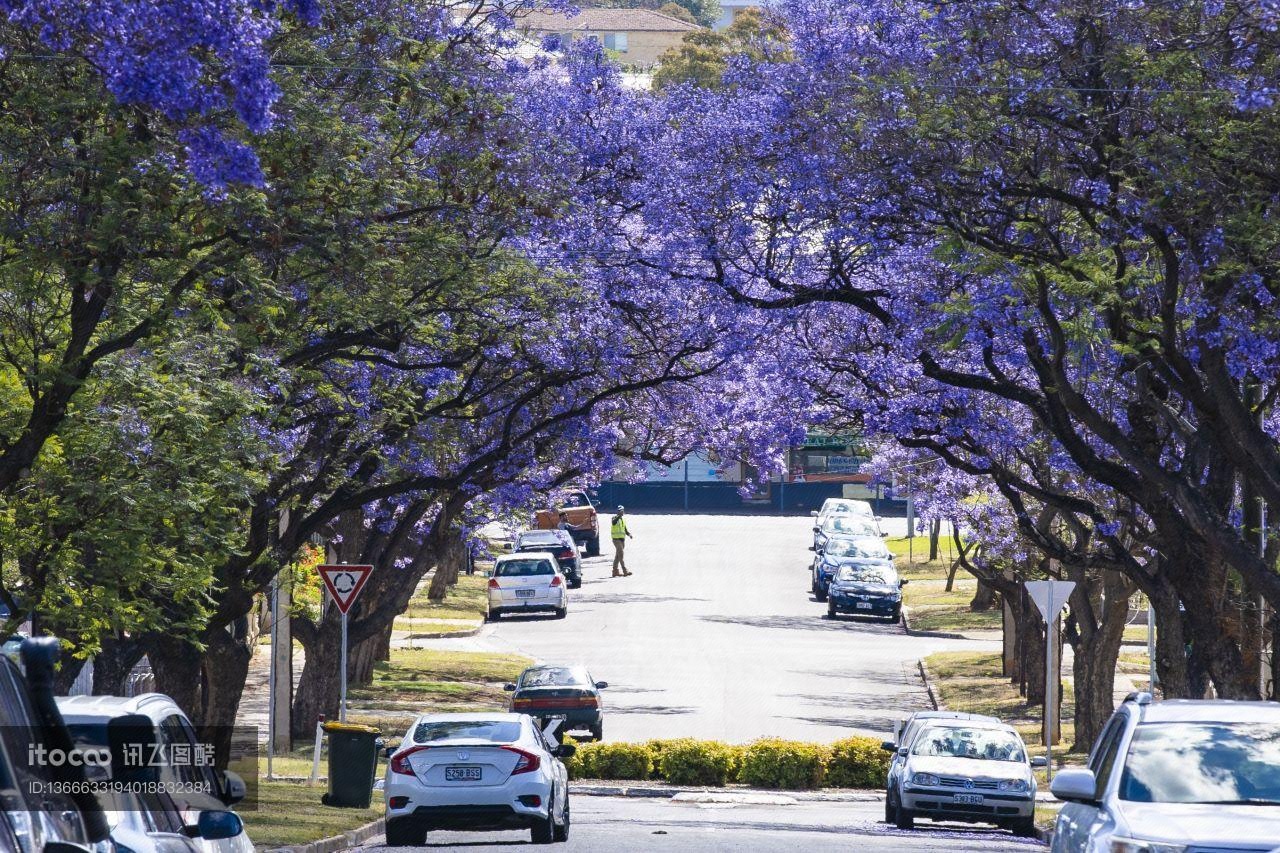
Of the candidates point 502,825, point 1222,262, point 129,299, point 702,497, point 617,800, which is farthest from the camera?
point 702,497

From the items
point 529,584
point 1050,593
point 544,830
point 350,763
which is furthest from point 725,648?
A: point 544,830

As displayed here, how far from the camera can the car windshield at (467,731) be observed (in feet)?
61.9

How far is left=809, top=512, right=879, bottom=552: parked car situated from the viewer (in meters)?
62.3

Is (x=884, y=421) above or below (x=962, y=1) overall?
below

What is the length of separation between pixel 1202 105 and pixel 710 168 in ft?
31.3

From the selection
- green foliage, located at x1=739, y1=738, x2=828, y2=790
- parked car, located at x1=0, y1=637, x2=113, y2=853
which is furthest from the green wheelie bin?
parked car, located at x1=0, y1=637, x2=113, y2=853

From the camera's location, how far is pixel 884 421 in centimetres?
2453

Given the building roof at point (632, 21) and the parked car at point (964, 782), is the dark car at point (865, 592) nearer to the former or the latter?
the parked car at point (964, 782)

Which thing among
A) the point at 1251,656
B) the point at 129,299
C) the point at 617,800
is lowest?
the point at 617,800

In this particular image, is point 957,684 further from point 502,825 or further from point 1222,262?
point 1222,262

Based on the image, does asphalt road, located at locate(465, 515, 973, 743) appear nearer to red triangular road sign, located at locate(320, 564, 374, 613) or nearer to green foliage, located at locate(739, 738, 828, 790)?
green foliage, located at locate(739, 738, 828, 790)

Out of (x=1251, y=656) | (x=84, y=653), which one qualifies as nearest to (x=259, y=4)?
(x=84, y=653)

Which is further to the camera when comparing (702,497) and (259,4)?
(702,497)

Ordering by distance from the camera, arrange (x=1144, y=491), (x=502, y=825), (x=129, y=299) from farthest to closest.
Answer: (x=1144, y=491), (x=502, y=825), (x=129, y=299)
